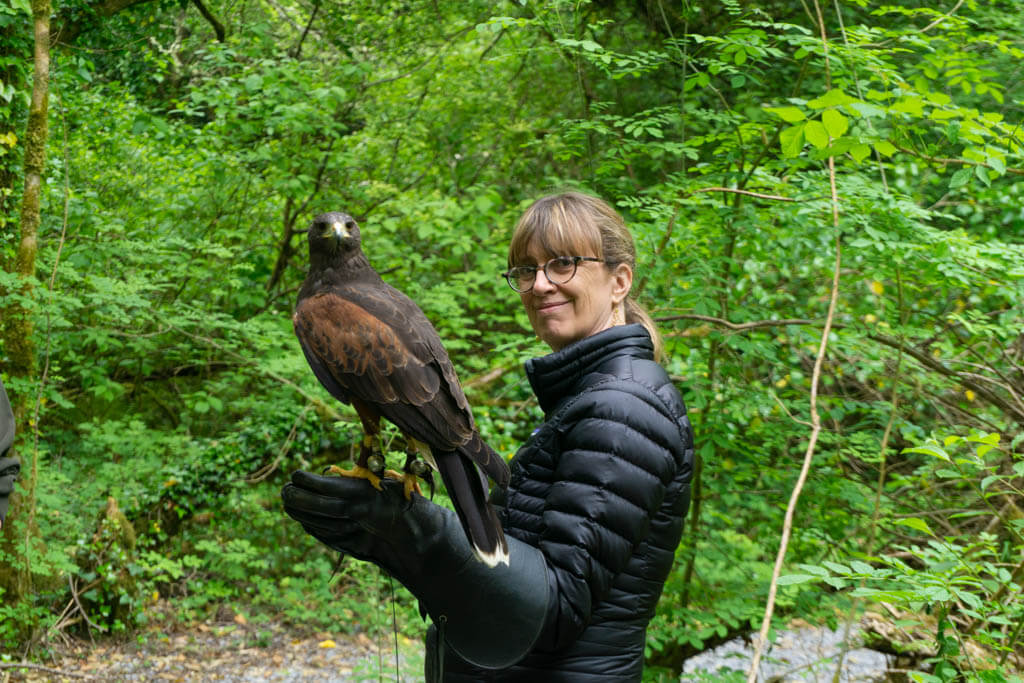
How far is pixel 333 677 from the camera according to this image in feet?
18.5

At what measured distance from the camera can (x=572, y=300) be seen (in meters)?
1.96

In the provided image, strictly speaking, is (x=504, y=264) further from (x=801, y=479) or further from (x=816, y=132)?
(x=801, y=479)

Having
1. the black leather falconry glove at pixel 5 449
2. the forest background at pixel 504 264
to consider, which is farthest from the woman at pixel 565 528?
the black leather falconry glove at pixel 5 449

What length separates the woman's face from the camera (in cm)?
195

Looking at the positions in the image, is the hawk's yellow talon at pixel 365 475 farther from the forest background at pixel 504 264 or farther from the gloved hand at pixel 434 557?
the forest background at pixel 504 264

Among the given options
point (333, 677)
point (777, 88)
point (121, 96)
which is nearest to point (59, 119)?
point (121, 96)

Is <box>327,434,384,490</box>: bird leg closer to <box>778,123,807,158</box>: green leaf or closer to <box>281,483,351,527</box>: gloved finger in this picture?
<box>281,483,351,527</box>: gloved finger

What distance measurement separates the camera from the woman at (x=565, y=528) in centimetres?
159

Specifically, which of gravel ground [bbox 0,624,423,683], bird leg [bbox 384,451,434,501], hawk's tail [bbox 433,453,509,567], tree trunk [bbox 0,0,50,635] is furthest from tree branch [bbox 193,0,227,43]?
hawk's tail [bbox 433,453,509,567]

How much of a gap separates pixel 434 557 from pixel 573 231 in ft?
2.78

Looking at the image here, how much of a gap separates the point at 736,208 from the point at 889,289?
1911 mm

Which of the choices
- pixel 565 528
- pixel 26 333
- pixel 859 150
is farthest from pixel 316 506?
pixel 26 333

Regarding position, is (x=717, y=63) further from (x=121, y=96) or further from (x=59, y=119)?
(x=121, y=96)

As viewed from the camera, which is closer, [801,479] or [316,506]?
[316,506]
